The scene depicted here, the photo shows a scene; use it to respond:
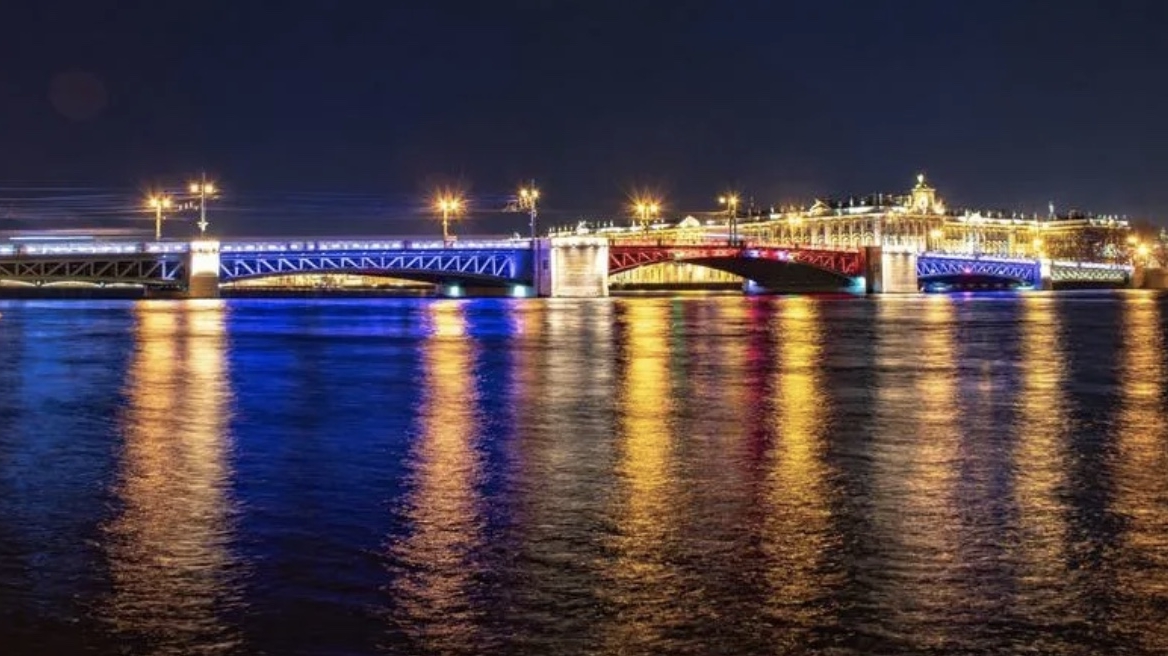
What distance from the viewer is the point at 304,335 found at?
1684 inches

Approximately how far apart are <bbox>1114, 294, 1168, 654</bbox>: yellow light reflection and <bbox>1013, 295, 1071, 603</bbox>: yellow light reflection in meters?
0.38

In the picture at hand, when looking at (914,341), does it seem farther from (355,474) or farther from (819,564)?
(819,564)

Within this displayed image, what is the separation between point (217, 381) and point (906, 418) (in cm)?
1203

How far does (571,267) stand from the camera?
4503 inches

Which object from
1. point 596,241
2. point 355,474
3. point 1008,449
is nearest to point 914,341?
point 1008,449

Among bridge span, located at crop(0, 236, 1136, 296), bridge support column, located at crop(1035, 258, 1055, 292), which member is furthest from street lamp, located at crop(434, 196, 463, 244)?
bridge support column, located at crop(1035, 258, 1055, 292)

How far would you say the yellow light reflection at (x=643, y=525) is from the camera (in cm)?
665

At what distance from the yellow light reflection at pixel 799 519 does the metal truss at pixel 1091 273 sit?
16083 cm

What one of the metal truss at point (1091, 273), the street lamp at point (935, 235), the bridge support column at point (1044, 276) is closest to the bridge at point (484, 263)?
the bridge support column at point (1044, 276)

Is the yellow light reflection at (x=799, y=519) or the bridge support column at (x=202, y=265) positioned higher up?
the bridge support column at (x=202, y=265)

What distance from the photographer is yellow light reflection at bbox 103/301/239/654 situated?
6.71m

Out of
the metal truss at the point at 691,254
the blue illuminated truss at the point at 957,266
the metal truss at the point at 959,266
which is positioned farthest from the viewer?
the metal truss at the point at 959,266

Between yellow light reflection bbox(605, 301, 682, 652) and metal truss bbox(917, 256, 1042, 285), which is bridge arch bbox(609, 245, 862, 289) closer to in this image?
metal truss bbox(917, 256, 1042, 285)

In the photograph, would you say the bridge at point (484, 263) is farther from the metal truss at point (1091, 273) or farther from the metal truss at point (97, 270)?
the metal truss at point (1091, 273)
